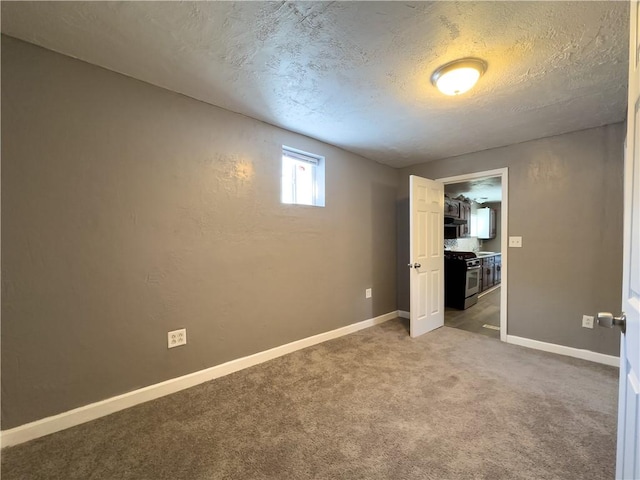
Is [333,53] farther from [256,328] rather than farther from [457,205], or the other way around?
[457,205]

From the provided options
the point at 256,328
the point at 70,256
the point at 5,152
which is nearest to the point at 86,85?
the point at 5,152

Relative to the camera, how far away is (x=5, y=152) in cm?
146

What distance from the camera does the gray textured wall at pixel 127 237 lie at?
4.99 ft

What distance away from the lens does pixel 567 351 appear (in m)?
2.72

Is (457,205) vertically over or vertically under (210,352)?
over

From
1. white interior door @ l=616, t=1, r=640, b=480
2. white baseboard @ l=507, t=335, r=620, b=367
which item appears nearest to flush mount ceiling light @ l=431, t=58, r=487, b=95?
white interior door @ l=616, t=1, r=640, b=480

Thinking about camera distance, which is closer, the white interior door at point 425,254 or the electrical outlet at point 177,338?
the electrical outlet at point 177,338

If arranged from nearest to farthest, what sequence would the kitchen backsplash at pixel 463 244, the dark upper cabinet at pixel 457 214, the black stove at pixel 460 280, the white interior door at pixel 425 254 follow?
the white interior door at pixel 425 254, the black stove at pixel 460 280, the dark upper cabinet at pixel 457 214, the kitchen backsplash at pixel 463 244

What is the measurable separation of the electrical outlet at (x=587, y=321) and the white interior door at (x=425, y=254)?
53.8 inches

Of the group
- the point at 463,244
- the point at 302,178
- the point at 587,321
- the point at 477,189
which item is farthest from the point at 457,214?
the point at 302,178

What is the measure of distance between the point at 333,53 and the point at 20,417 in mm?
2749

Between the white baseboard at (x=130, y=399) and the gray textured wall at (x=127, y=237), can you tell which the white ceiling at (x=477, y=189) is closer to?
the gray textured wall at (x=127, y=237)

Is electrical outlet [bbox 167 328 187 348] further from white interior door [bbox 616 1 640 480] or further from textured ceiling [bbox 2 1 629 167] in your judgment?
white interior door [bbox 616 1 640 480]

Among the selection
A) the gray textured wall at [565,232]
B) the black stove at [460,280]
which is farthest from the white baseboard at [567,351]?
the black stove at [460,280]
